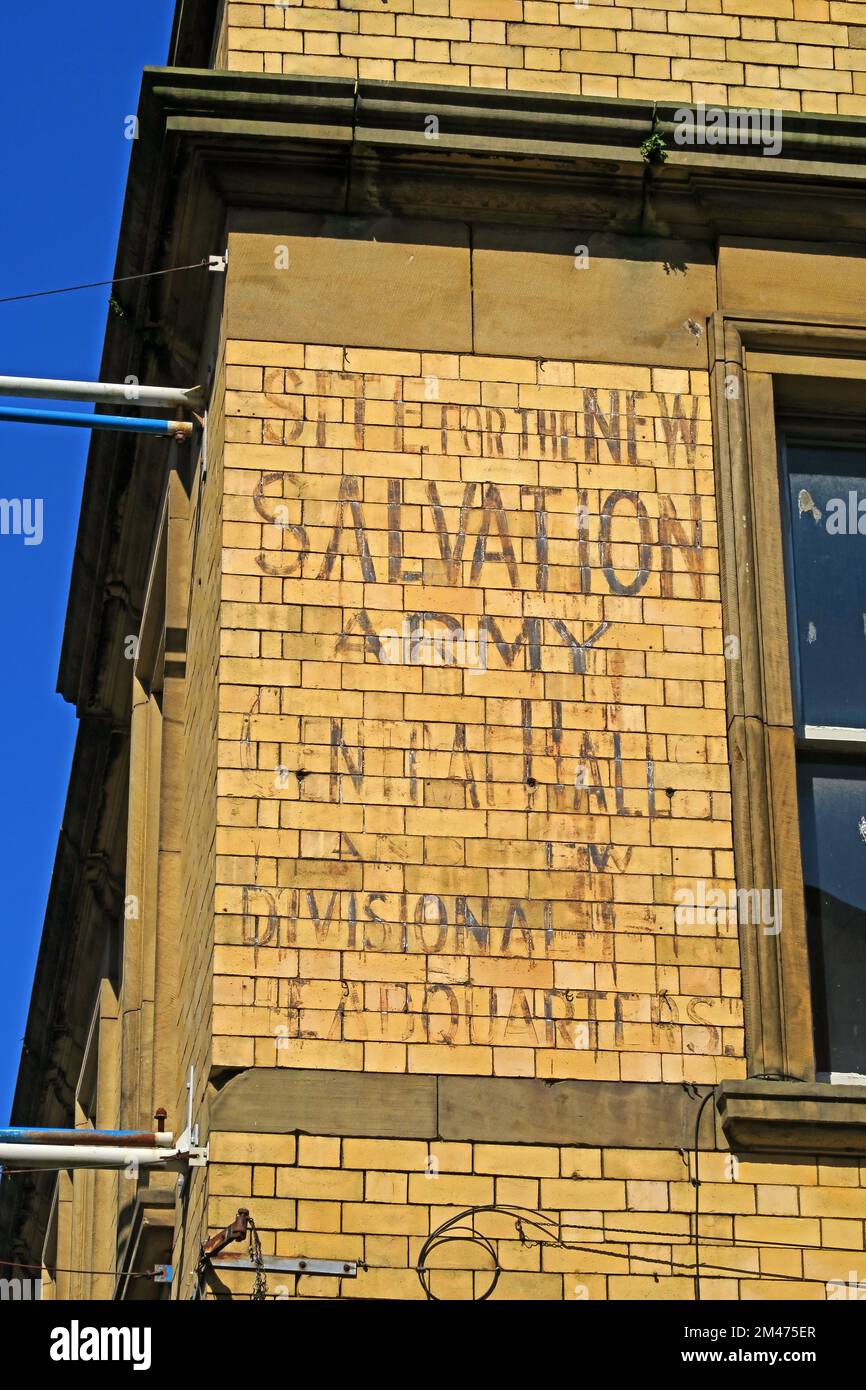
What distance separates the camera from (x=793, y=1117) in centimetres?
1122

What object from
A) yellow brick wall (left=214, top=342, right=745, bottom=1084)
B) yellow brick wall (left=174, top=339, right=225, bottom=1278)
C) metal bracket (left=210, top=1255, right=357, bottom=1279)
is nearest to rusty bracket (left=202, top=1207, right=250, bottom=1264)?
metal bracket (left=210, top=1255, right=357, bottom=1279)

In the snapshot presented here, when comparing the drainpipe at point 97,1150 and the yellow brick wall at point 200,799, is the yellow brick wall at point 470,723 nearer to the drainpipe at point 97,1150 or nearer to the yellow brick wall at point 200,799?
the yellow brick wall at point 200,799

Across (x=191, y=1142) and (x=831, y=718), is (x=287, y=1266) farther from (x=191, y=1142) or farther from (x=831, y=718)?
(x=831, y=718)

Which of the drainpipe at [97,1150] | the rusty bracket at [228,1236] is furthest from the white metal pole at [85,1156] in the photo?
the rusty bracket at [228,1236]

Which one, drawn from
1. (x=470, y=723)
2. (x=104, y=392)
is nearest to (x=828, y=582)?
(x=470, y=723)

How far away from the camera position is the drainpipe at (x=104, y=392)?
45.3 feet

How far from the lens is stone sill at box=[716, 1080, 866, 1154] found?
11195 millimetres

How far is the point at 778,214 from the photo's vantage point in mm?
13156

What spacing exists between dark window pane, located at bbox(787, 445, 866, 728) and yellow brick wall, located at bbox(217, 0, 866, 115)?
1.98 metres

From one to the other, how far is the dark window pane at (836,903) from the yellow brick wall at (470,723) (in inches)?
20.9

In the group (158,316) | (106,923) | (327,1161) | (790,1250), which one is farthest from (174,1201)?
(106,923)

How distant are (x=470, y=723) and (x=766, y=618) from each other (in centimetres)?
154

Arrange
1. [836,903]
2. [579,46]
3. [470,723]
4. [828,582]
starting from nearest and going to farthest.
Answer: [470,723] → [836,903] → [828,582] → [579,46]

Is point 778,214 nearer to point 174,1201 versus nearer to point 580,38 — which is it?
point 580,38
